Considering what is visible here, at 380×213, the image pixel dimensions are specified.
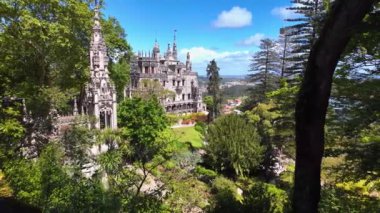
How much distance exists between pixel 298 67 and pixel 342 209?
17.3m

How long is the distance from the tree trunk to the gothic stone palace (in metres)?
47.8

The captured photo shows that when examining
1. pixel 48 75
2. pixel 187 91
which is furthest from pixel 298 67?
pixel 187 91

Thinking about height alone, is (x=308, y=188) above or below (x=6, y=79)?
below

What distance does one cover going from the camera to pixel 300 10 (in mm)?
23312

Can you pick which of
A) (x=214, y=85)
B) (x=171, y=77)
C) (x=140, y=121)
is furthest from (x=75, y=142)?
(x=171, y=77)

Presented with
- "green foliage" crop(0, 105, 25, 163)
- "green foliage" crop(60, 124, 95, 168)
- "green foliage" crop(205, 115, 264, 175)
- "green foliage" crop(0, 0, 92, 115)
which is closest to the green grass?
"green foliage" crop(205, 115, 264, 175)

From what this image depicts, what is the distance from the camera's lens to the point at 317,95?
4.14m

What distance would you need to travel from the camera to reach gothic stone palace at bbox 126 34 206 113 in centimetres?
5541

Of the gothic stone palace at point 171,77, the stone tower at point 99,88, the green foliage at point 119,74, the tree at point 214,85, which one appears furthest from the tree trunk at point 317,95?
the gothic stone palace at point 171,77

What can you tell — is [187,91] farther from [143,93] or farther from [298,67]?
[298,67]

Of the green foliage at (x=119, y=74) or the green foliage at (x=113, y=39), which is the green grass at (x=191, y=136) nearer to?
the green foliage at (x=119, y=74)

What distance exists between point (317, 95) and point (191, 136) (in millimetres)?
34909

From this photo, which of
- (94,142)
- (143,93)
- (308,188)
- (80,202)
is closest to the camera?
(308,188)

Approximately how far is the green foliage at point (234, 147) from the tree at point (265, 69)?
44.4ft
